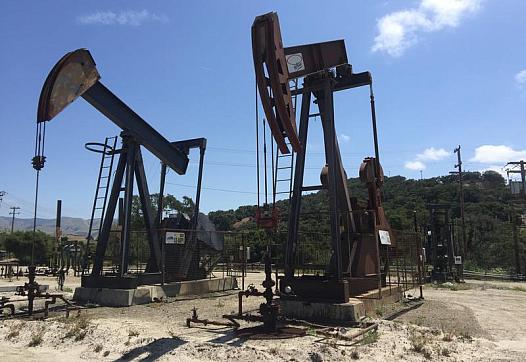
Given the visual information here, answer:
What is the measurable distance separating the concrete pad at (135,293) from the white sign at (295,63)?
5.99 metres

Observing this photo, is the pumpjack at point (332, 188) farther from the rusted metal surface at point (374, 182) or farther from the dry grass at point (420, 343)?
the dry grass at point (420, 343)

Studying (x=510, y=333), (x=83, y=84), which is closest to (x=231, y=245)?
(x=83, y=84)

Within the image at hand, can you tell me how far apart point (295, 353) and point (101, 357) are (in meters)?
2.54

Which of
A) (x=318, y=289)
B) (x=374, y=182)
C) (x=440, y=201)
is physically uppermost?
(x=440, y=201)

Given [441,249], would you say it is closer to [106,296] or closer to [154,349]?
[106,296]

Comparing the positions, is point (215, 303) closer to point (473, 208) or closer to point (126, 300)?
point (126, 300)

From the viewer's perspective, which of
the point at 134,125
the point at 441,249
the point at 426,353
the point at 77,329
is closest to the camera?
the point at 426,353

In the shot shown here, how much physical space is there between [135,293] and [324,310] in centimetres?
478

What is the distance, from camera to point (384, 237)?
33.0 ft

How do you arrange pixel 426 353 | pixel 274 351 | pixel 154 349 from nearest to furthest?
pixel 274 351 → pixel 426 353 → pixel 154 349

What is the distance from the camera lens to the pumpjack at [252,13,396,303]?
8.20 metres

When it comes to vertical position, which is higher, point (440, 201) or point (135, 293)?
point (440, 201)

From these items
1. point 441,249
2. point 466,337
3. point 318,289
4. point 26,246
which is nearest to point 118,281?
point 318,289

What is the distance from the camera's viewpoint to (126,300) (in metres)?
10.4
